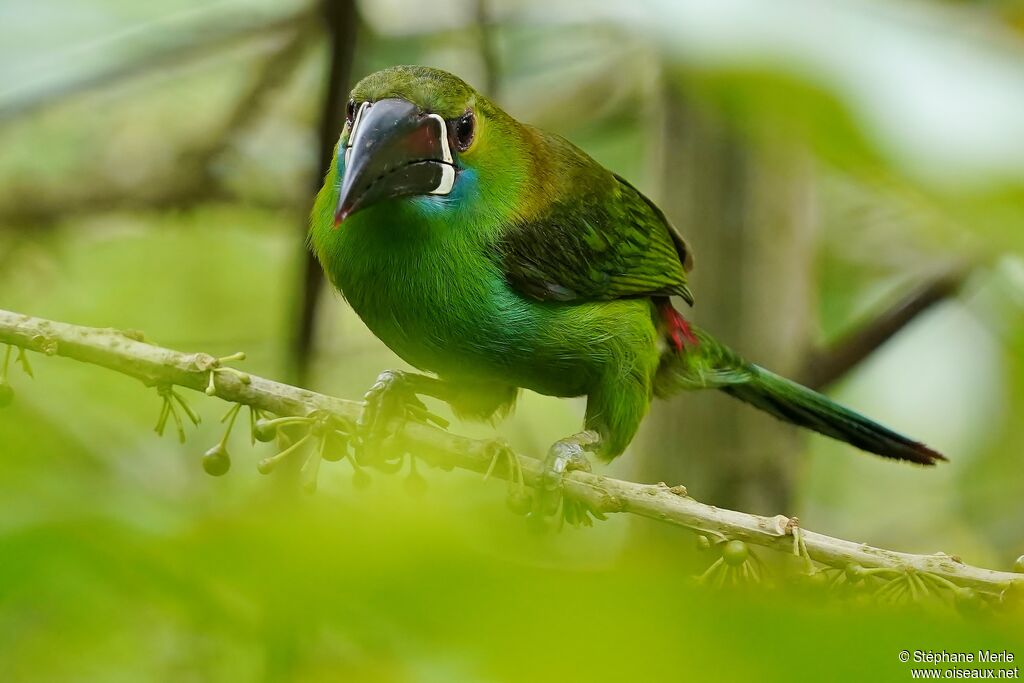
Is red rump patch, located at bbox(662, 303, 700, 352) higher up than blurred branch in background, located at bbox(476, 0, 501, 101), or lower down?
lower down

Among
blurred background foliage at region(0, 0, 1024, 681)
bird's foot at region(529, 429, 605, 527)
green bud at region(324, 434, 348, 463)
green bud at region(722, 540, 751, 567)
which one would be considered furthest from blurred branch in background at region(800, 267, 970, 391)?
green bud at region(324, 434, 348, 463)

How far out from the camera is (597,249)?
10.9ft

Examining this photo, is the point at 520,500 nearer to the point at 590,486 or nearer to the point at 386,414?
the point at 590,486

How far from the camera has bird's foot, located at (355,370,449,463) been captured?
A: 2120 millimetres

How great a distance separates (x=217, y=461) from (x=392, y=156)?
0.91 meters

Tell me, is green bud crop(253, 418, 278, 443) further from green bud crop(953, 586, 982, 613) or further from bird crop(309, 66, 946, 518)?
green bud crop(953, 586, 982, 613)

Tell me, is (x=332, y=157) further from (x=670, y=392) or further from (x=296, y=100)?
(x=296, y=100)

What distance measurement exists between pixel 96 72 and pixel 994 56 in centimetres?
330

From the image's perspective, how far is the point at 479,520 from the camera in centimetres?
86

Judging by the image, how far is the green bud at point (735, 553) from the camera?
1.67m

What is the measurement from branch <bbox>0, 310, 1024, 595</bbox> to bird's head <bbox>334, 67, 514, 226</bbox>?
462mm

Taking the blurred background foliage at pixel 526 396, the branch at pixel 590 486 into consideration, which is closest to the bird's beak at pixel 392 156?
the branch at pixel 590 486

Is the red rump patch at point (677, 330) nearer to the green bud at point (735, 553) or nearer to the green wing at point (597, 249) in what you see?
the green wing at point (597, 249)

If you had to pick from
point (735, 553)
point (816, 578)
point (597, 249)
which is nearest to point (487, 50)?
point (597, 249)
